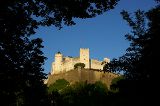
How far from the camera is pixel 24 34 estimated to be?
1476 cm

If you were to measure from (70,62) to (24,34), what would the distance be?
99189mm

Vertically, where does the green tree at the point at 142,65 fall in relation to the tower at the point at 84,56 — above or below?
below

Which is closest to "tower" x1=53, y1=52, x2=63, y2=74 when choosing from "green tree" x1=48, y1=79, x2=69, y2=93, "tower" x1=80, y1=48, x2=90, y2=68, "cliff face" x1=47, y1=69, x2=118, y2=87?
"tower" x1=80, y1=48, x2=90, y2=68

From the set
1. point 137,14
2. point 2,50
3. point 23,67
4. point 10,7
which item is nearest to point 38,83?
point 23,67

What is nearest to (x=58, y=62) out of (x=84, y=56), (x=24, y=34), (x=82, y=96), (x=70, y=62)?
(x=70, y=62)

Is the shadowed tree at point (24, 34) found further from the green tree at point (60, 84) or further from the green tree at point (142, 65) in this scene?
the green tree at point (60, 84)

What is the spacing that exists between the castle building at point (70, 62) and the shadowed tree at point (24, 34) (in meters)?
96.1

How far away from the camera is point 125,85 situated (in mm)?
13742

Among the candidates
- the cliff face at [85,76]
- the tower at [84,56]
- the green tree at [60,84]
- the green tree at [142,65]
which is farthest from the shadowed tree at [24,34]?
the tower at [84,56]

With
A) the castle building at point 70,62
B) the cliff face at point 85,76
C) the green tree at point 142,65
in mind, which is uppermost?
the castle building at point 70,62

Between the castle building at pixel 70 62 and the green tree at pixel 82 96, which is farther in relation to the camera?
the castle building at pixel 70 62

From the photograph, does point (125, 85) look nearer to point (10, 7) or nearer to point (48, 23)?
point (48, 23)

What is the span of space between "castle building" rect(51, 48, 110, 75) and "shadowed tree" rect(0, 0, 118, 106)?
315 ft

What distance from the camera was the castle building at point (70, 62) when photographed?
11144 cm
